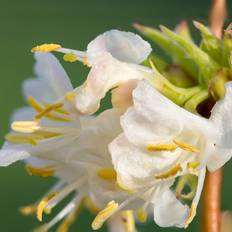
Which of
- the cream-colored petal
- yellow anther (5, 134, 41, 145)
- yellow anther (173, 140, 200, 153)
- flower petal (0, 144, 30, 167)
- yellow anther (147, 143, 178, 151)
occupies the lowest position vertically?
flower petal (0, 144, 30, 167)

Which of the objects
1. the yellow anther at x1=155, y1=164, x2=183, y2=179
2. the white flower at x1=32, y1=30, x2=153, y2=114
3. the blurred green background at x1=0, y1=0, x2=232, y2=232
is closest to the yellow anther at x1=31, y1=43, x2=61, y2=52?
the white flower at x1=32, y1=30, x2=153, y2=114

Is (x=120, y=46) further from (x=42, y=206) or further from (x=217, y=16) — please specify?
(x=42, y=206)

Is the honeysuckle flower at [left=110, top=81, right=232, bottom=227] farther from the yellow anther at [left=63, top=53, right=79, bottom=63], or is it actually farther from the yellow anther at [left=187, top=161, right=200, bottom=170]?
the yellow anther at [left=63, top=53, right=79, bottom=63]

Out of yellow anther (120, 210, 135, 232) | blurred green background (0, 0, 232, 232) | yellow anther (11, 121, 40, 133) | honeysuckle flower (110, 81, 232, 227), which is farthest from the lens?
blurred green background (0, 0, 232, 232)

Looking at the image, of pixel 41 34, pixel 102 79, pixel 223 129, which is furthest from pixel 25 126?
pixel 41 34

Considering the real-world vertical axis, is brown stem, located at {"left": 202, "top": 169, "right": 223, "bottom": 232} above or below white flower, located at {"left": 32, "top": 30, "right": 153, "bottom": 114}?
below

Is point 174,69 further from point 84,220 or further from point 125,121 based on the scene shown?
point 84,220

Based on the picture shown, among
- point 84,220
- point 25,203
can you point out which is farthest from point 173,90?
point 25,203

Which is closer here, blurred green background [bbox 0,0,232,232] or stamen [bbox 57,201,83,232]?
stamen [bbox 57,201,83,232]
